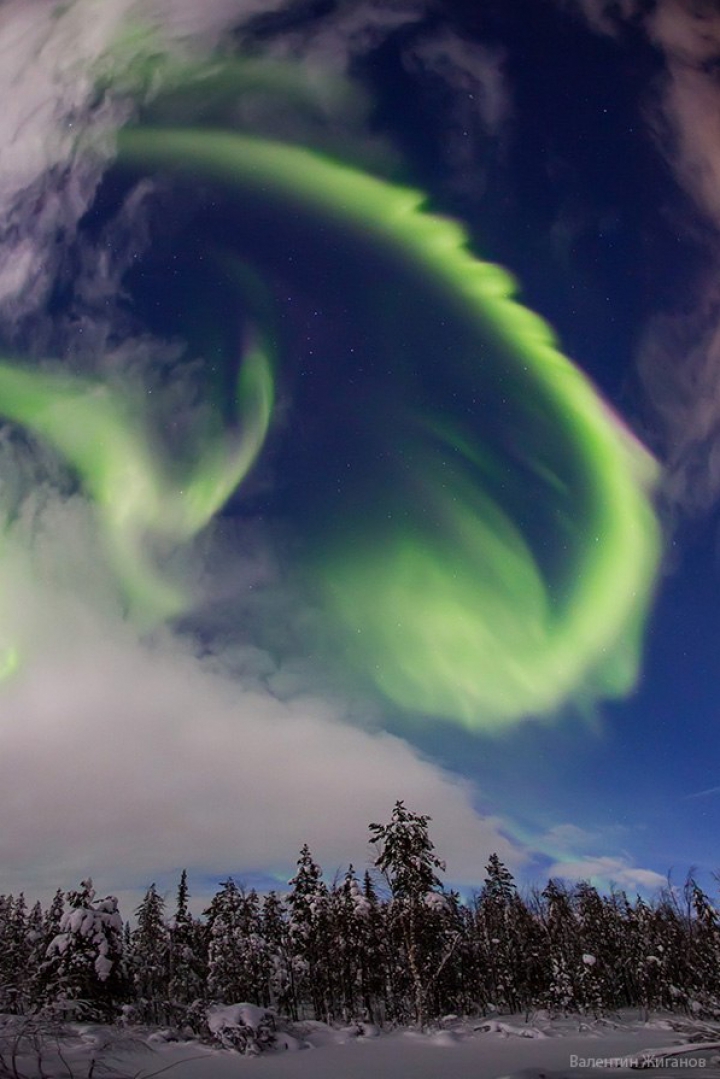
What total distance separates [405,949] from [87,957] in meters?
25.5

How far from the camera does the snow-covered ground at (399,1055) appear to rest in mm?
11922

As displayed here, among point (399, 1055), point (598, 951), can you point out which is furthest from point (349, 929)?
point (399, 1055)

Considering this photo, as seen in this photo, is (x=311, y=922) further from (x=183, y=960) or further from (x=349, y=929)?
(x=183, y=960)

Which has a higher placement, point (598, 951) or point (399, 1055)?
point (399, 1055)

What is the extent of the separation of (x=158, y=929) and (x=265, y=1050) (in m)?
47.9

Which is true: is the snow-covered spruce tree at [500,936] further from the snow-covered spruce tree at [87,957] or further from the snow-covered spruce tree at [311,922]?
the snow-covered spruce tree at [87,957]

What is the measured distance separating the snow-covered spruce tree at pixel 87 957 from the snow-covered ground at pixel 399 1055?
3.39m

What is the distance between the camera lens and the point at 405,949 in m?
43.5

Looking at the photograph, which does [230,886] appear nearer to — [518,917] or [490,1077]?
[518,917]

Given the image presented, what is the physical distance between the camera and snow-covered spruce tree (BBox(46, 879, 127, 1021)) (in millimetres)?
26453

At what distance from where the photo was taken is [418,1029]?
30734 mm

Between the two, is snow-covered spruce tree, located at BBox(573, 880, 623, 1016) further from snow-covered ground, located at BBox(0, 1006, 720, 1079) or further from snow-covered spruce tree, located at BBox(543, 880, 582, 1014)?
snow-covered ground, located at BBox(0, 1006, 720, 1079)

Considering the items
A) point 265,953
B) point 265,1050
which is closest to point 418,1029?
point 265,1050

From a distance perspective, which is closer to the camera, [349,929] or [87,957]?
[87,957]
